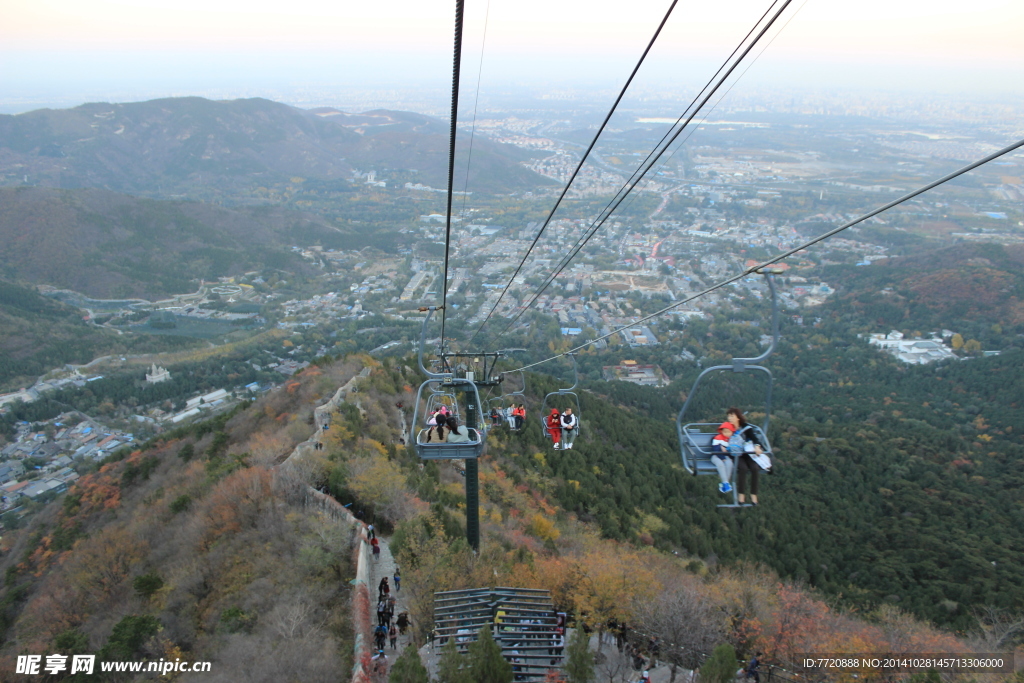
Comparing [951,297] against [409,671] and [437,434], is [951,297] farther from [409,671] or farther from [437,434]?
[409,671]

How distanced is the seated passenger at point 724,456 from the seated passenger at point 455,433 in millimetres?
4665

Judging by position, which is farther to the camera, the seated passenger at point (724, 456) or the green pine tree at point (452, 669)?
the green pine tree at point (452, 669)

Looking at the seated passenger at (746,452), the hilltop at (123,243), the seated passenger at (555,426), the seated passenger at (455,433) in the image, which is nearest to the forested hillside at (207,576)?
the seated passenger at (455,433)

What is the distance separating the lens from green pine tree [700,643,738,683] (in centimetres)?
1208

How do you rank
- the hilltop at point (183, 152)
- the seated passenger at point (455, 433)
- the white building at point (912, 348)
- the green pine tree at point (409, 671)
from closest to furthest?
the green pine tree at point (409, 671) < the seated passenger at point (455, 433) < the white building at point (912, 348) < the hilltop at point (183, 152)

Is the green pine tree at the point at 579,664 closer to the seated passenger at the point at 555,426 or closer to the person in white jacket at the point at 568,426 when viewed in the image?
the person in white jacket at the point at 568,426

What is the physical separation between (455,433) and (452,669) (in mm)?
4798

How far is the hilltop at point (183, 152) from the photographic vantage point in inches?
6663

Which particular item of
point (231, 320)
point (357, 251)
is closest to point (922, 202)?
point (357, 251)

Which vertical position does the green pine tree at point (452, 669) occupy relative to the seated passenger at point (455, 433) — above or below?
below

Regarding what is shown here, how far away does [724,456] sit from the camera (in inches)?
336

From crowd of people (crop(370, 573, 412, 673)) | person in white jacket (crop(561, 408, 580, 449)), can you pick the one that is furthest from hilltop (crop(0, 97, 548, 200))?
crowd of people (crop(370, 573, 412, 673))

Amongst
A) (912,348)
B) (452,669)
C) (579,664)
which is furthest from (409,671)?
(912,348)

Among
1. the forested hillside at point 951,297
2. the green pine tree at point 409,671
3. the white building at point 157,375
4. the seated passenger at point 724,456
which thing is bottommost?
the white building at point 157,375
